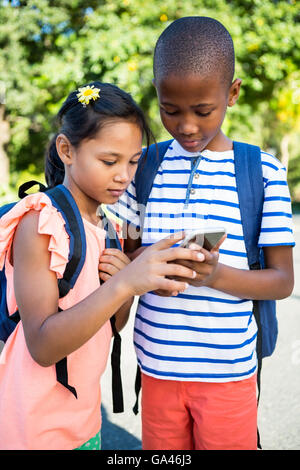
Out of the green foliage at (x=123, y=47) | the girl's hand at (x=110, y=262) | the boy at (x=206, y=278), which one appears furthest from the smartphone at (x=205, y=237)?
the green foliage at (x=123, y=47)

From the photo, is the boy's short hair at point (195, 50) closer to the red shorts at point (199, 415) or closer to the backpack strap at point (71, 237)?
the backpack strap at point (71, 237)

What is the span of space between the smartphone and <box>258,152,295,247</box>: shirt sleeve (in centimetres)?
28

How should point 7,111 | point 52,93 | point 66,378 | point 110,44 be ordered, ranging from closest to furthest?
point 66,378 → point 110,44 → point 52,93 → point 7,111

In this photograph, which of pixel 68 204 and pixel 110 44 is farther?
pixel 110 44

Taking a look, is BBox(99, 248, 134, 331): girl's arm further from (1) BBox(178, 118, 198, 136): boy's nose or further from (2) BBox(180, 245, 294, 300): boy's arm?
(1) BBox(178, 118, 198, 136): boy's nose

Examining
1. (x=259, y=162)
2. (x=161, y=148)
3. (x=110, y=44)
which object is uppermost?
(x=110, y=44)

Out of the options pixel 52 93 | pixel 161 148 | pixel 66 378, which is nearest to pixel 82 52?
pixel 52 93

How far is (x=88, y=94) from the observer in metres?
1.41

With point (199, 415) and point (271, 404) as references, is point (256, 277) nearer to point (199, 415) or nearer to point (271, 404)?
point (199, 415)

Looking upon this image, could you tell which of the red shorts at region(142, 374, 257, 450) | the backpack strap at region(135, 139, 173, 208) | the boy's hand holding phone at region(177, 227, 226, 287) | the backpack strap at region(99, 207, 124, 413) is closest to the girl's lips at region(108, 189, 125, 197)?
the backpack strap at region(99, 207, 124, 413)

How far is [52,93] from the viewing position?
10578 mm
